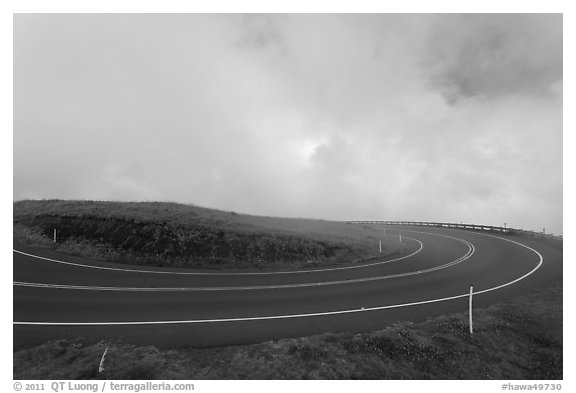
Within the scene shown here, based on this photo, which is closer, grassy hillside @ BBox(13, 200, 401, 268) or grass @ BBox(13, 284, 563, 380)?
grass @ BBox(13, 284, 563, 380)

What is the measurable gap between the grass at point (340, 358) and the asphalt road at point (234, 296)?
84cm

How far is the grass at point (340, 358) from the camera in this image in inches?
338

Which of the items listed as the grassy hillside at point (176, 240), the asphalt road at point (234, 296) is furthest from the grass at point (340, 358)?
the grassy hillside at point (176, 240)

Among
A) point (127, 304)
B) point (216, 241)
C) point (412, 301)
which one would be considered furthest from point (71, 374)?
point (216, 241)

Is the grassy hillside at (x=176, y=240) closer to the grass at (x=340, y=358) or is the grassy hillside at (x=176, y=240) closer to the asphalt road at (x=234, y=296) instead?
the asphalt road at (x=234, y=296)

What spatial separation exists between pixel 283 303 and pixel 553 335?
11.5 m

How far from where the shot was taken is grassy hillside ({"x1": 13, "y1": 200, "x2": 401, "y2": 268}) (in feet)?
73.4

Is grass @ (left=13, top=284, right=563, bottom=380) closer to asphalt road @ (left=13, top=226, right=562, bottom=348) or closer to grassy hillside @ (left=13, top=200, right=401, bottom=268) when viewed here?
asphalt road @ (left=13, top=226, right=562, bottom=348)

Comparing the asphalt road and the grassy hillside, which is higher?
the grassy hillside

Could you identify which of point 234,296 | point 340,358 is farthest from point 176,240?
point 340,358

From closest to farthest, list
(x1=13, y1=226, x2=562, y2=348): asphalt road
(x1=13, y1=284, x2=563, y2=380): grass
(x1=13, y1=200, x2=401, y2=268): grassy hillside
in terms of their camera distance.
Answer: (x1=13, y1=284, x2=563, y2=380): grass, (x1=13, y1=226, x2=562, y2=348): asphalt road, (x1=13, y1=200, x2=401, y2=268): grassy hillside

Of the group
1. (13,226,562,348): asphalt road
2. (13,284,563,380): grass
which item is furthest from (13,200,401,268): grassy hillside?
(13,284,563,380): grass

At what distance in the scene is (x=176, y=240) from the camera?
77.6 feet

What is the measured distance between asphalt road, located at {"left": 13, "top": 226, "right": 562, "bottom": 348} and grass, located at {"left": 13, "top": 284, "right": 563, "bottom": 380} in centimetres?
84
